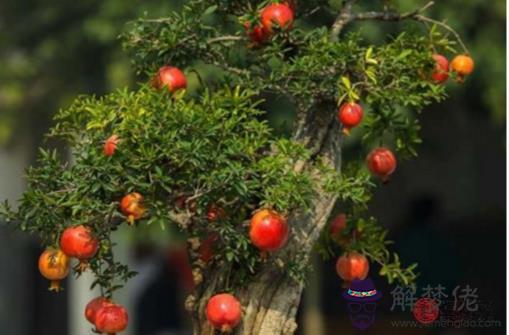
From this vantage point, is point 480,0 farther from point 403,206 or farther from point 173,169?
point 173,169

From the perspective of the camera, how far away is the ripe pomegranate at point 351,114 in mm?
3275

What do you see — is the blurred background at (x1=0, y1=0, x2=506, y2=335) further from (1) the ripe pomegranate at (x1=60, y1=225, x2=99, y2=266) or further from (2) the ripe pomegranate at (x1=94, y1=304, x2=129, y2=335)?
(1) the ripe pomegranate at (x1=60, y1=225, x2=99, y2=266)

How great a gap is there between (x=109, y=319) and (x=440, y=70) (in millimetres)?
1168

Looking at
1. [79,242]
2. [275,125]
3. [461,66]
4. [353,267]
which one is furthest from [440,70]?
[275,125]

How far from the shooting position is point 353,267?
11.4 feet

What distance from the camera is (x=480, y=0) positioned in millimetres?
7648

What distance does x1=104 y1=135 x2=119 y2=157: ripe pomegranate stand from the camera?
3.15m

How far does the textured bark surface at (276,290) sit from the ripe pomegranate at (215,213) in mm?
180

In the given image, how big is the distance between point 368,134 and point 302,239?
475 mm

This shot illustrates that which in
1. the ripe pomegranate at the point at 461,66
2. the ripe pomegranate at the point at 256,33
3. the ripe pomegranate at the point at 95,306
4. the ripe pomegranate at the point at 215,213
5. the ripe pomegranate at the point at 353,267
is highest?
the ripe pomegranate at the point at 256,33

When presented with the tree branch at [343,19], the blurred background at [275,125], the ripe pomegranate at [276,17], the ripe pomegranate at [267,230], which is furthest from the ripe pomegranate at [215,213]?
the blurred background at [275,125]

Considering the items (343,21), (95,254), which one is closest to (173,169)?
(95,254)

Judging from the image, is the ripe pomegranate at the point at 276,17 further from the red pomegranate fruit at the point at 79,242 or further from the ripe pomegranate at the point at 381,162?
the red pomegranate fruit at the point at 79,242

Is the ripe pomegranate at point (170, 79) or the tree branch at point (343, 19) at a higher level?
the tree branch at point (343, 19)
